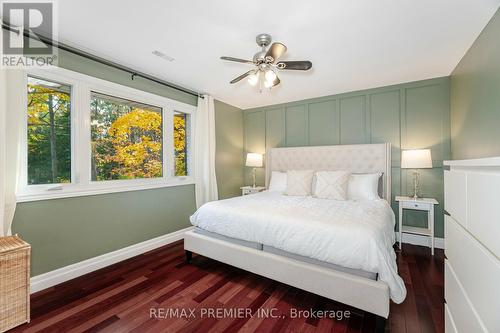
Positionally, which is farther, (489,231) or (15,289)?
(15,289)

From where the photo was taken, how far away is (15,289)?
5.46ft

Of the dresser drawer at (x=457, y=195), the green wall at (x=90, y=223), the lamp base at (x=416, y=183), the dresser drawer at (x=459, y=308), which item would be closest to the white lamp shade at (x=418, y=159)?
the lamp base at (x=416, y=183)

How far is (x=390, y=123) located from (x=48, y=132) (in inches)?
177

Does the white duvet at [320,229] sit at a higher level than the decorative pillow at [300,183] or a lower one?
lower

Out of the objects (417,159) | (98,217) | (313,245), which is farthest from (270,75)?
(98,217)

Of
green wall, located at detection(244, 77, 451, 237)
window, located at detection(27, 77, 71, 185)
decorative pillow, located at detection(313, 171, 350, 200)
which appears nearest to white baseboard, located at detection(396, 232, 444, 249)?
green wall, located at detection(244, 77, 451, 237)

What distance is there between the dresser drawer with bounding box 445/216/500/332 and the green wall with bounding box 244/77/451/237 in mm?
2662

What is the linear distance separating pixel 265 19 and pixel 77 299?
303 cm

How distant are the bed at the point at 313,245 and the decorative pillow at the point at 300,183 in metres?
0.47

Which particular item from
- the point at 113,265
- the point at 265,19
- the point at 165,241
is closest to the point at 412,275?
the point at 265,19

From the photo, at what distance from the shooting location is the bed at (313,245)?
5.38 feet

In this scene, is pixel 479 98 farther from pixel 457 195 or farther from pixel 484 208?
pixel 484 208

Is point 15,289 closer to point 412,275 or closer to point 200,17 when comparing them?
point 200,17

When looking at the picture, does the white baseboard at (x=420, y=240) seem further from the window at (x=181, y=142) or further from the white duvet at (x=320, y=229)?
the window at (x=181, y=142)
